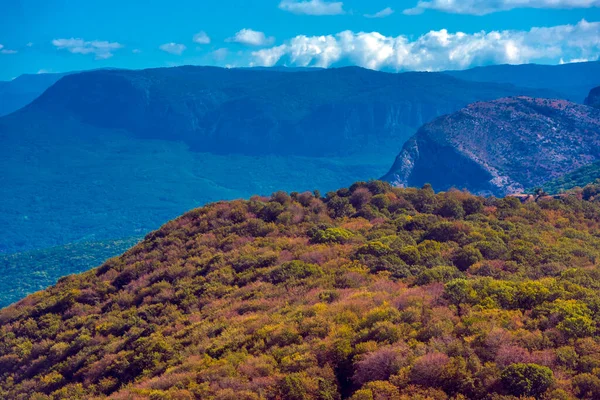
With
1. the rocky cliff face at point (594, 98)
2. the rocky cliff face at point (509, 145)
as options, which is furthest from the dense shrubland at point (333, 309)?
the rocky cliff face at point (594, 98)

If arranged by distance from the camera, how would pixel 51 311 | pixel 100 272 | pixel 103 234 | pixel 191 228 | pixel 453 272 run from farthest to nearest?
pixel 103 234
pixel 191 228
pixel 100 272
pixel 51 311
pixel 453 272

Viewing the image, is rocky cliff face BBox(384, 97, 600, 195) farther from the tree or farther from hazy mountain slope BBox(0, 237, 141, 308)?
the tree

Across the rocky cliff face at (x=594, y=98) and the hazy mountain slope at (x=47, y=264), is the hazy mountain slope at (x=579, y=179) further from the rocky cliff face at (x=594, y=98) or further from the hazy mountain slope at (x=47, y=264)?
the rocky cliff face at (x=594, y=98)

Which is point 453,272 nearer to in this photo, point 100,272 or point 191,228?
point 191,228

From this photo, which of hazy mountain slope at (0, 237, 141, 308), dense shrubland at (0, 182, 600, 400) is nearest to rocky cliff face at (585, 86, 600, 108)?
hazy mountain slope at (0, 237, 141, 308)

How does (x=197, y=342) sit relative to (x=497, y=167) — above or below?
above

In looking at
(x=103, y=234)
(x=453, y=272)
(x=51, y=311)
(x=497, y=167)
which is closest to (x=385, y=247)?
(x=453, y=272)

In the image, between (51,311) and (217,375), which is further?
(51,311)
